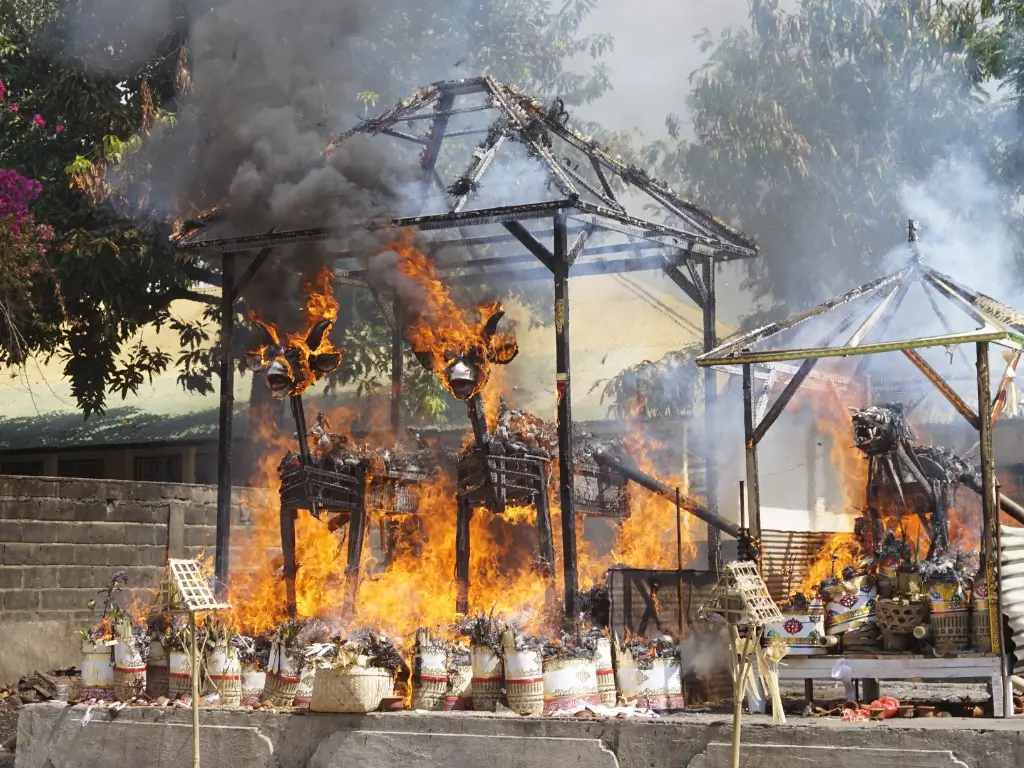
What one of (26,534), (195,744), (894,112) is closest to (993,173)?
(894,112)

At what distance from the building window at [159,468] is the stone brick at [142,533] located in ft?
27.1

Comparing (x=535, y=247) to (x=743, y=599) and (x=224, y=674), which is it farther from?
(x=743, y=599)

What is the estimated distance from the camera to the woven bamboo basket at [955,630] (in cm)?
1022

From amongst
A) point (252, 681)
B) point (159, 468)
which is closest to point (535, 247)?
point (252, 681)

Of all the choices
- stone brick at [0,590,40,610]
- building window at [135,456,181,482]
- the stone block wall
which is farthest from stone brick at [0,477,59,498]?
building window at [135,456,181,482]

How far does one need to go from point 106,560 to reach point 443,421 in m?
9.29

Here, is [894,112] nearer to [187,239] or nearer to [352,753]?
[187,239]

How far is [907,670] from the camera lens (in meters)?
10.3

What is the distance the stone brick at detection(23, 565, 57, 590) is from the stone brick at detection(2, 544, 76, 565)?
58mm

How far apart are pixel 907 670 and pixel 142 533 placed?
10440 millimetres

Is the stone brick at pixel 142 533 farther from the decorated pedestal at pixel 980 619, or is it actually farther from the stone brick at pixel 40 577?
the decorated pedestal at pixel 980 619

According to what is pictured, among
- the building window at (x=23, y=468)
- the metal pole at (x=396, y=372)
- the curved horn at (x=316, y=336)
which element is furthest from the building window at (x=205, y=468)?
the curved horn at (x=316, y=336)

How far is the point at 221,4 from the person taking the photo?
1841 cm

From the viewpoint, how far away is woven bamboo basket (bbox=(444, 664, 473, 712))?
11.6 m
